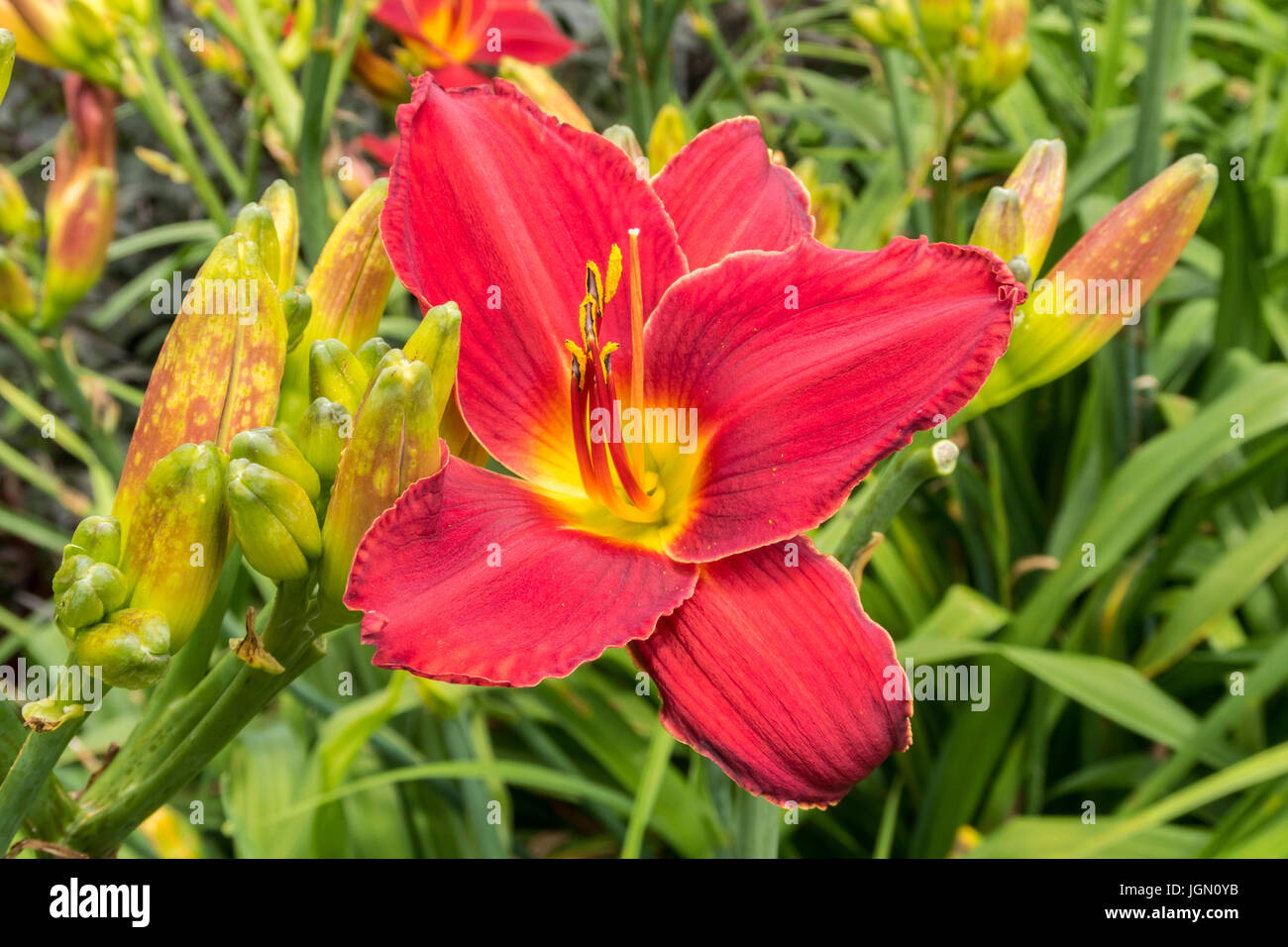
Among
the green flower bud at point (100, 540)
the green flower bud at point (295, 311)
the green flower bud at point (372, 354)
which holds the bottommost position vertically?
the green flower bud at point (100, 540)

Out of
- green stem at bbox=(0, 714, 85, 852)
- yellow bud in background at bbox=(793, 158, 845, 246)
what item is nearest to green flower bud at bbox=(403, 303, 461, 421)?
green stem at bbox=(0, 714, 85, 852)

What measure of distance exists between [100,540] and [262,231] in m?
0.17

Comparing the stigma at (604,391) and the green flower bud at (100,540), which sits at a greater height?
the stigma at (604,391)

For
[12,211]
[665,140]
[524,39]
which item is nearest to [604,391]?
[665,140]

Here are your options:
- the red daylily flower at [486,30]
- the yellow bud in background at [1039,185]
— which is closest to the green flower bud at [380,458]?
the yellow bud in background at [1039,185]

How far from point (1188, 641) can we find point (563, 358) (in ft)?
3.18

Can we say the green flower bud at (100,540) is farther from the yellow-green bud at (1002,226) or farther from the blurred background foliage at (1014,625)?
the yellow-green bud at (1002,226)

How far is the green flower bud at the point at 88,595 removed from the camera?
1.35 feet

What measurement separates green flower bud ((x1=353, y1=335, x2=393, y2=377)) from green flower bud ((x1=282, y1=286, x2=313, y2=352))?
0.11ft

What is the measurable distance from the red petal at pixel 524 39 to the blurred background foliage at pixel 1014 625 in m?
0.09

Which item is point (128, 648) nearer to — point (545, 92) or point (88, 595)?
point (88, 595)

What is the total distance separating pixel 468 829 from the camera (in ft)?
3.92

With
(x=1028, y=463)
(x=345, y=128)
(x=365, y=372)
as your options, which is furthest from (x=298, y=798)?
(x=345, y=128)
